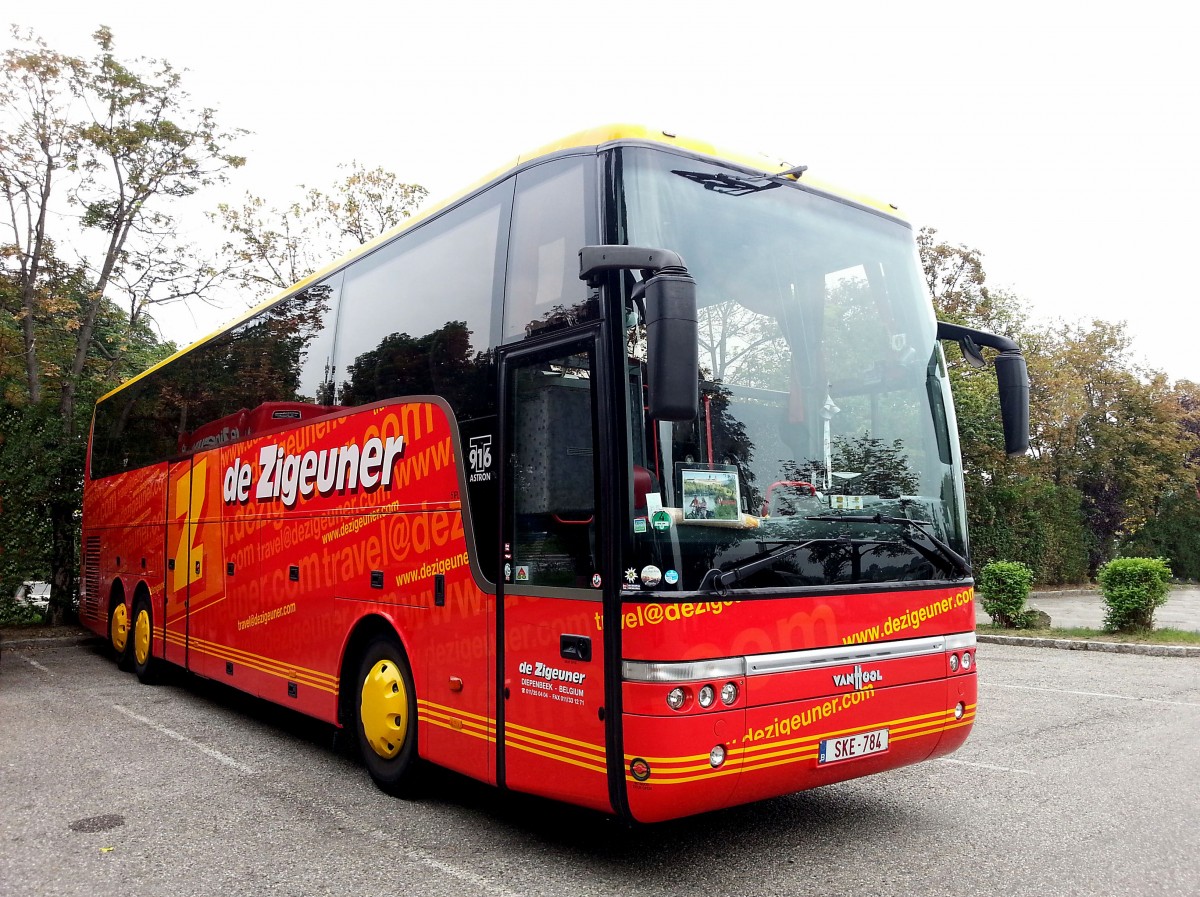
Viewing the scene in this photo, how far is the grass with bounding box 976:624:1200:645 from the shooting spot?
14.5 meters

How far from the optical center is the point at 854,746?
4.79 m

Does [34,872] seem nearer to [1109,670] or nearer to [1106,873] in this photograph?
[1106,873]

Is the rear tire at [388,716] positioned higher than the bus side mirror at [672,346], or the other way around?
the bus side mirror at [672,346]

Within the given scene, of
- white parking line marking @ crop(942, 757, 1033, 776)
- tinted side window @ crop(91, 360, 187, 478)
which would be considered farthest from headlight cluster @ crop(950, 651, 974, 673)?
tinted side window @ crop(91, 360, 187, 478)

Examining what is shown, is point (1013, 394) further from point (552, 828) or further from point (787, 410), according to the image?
point (552, 828)

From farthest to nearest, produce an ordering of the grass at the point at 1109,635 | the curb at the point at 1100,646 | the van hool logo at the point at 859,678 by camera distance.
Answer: the grass at the point at 1109,635 → the curb at the point at 1100,646 → the van hool logo at the point at 859,678

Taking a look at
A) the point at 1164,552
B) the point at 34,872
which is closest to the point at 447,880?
the point at 34,872

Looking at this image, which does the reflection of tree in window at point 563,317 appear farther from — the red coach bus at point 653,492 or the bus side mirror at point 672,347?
the bus side mirror at point 672,347

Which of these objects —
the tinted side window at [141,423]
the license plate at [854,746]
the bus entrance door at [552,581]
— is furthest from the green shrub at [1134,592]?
the tinted side window at [141,423]

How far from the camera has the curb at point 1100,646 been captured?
13719 mm

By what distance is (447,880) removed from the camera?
4.64 meters

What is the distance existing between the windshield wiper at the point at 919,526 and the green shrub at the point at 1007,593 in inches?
477

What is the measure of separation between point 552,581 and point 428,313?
2.23 metres

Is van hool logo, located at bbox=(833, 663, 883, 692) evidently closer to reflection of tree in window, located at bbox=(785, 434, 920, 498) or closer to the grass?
reflection of tree in window, located at bbox=(785, 434, 920, 498)
